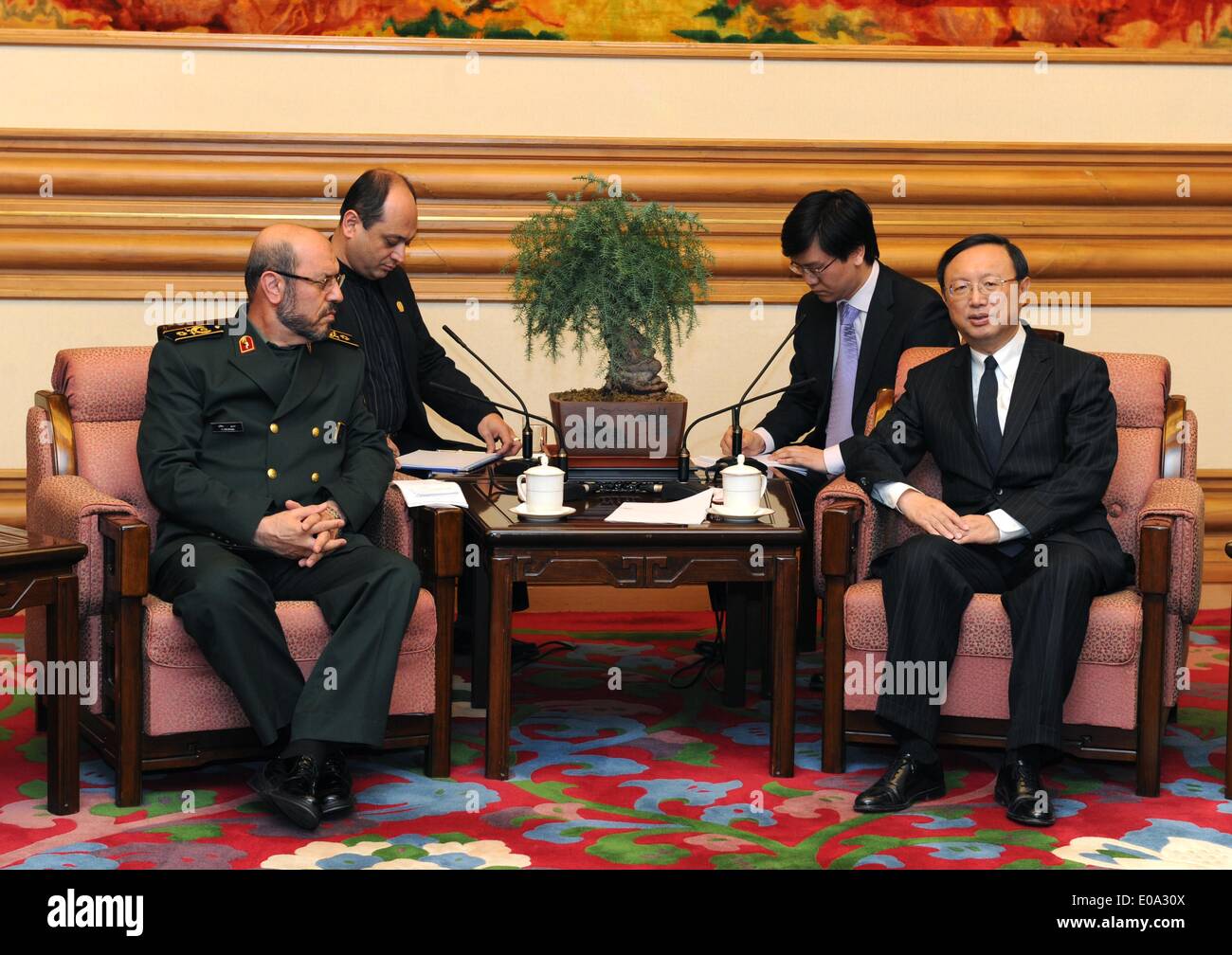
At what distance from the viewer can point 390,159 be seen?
17.4ft

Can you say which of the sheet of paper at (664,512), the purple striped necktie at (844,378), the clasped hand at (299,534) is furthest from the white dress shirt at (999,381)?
the clasped hand at (299,534)

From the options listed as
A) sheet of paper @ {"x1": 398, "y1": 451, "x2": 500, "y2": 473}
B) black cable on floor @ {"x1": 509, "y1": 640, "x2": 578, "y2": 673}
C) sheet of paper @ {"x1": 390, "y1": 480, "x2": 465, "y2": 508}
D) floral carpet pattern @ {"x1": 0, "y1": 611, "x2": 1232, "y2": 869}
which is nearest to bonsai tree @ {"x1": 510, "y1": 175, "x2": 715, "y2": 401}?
sheet of paper @ {"x1": 398, "y1": 451, "x2": 500, "y2": 473}

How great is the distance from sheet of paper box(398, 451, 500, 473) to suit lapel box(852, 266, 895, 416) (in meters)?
1.11

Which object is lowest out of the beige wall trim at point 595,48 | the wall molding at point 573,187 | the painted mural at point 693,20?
the wall molding at point 573,187

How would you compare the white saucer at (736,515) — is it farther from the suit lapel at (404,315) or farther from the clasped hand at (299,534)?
the suit lapel at (404,315)

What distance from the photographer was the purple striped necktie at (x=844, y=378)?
4684mm

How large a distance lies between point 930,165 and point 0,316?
3.24 m

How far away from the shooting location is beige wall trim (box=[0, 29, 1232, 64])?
5141 millimetres

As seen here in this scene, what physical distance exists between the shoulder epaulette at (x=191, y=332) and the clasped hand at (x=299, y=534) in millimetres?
492

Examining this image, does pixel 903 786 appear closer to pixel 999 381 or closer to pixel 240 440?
pixel 999 381

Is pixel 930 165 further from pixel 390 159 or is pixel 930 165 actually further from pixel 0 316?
pixel 0 316

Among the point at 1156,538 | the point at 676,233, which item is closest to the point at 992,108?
the point at 676,233

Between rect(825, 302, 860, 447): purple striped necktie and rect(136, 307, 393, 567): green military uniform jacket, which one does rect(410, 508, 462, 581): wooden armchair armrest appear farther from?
rect(825, 302, 860, 447): purple striped necktie

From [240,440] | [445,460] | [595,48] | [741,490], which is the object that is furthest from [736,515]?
[595,48]
